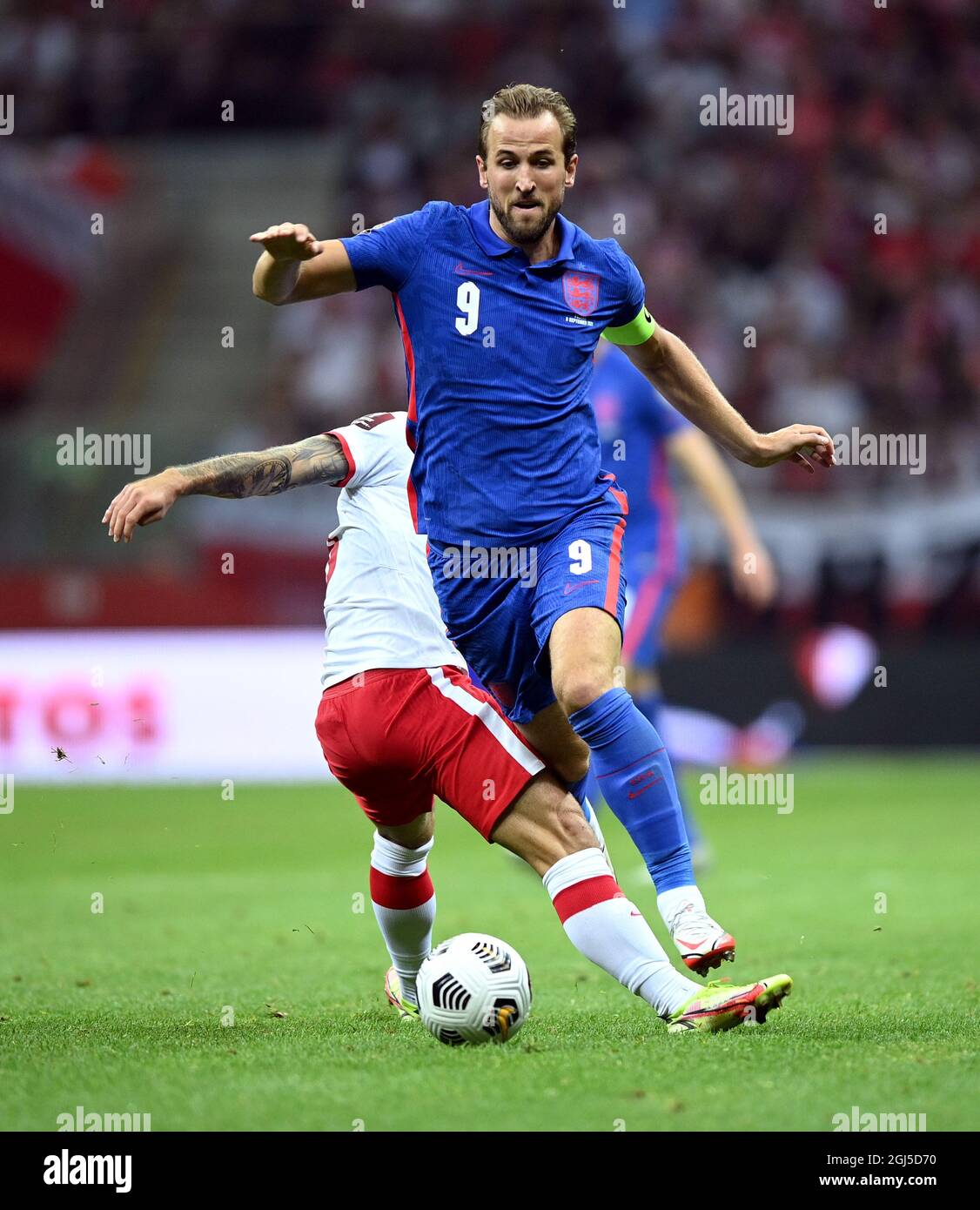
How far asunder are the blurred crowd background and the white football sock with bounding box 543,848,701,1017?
9929mm

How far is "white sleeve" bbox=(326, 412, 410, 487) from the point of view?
4.95m

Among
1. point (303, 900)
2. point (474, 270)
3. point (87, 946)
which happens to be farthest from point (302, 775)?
point (474, 270)

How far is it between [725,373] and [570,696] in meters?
12.9

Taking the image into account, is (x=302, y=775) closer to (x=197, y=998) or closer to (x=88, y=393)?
(x=88, y=393)

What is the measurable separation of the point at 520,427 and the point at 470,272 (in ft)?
1.44

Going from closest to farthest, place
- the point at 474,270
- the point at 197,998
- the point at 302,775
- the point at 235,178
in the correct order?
the point at 474,270, the point at 197,998, the point at 302,775, the point at 235,178

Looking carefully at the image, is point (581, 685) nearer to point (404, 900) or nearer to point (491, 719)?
point (491, 719)

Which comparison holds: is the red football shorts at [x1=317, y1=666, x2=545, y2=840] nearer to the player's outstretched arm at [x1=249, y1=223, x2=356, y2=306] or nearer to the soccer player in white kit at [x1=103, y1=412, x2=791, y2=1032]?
the soccer player in white kit at [x1=103, y1=412, x2=791, y2=1032]

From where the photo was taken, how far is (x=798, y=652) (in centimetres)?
1373

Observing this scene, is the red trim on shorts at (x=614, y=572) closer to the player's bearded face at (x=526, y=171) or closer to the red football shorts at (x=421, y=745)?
the red football shorts at (x=421, y=745)

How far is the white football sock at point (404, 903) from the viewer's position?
5.00 meters

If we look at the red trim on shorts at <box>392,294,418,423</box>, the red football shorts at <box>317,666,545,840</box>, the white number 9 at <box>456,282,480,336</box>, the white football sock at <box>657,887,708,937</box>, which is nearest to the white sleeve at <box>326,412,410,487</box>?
the red trim on shorts at <box>392,294,418,423</box>

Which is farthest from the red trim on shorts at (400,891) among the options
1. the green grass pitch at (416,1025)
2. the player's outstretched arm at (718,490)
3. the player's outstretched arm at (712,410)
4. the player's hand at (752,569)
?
the player's hand at (752,569)

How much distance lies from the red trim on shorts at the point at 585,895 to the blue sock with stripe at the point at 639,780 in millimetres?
118
